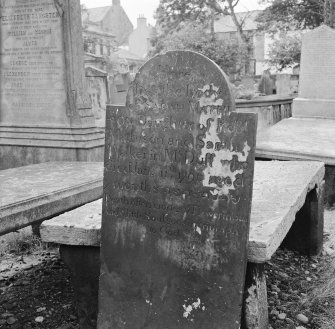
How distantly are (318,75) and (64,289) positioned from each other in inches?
396

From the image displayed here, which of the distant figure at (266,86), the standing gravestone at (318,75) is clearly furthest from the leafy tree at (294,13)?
the standing gravestone at (318,75)

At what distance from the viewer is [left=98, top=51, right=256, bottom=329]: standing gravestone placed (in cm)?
254

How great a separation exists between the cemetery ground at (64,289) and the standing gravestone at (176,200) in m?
0.63

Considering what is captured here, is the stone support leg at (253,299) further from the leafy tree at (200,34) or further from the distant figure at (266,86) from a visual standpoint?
the leafy tree at (200,34)

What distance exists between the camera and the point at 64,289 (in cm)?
376

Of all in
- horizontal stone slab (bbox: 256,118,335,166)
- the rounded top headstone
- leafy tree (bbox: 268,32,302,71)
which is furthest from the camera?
leafy tree (bbox: 268,32,302,71)

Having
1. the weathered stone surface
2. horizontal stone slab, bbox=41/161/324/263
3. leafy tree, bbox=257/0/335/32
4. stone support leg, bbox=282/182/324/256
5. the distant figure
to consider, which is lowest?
stone support leg, bbox=282/182/324/256

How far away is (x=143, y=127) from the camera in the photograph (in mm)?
2742

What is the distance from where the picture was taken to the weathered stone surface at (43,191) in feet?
12.0

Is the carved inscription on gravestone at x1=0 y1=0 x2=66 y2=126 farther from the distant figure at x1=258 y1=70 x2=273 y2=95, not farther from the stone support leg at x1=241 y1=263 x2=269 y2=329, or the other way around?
the distant figure at x1=258 y1=70 x2=273 y2=95

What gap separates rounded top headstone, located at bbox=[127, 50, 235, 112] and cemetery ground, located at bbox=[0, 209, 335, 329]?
5.14ft

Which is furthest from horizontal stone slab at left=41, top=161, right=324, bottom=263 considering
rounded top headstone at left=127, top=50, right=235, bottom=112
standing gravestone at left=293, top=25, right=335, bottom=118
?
standing gravestone at left=293, top=25, right=335, bottom=118

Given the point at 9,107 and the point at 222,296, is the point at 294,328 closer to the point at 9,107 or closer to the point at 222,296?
the point at 222,296

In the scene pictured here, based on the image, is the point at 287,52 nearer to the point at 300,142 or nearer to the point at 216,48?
the point at 216,48
